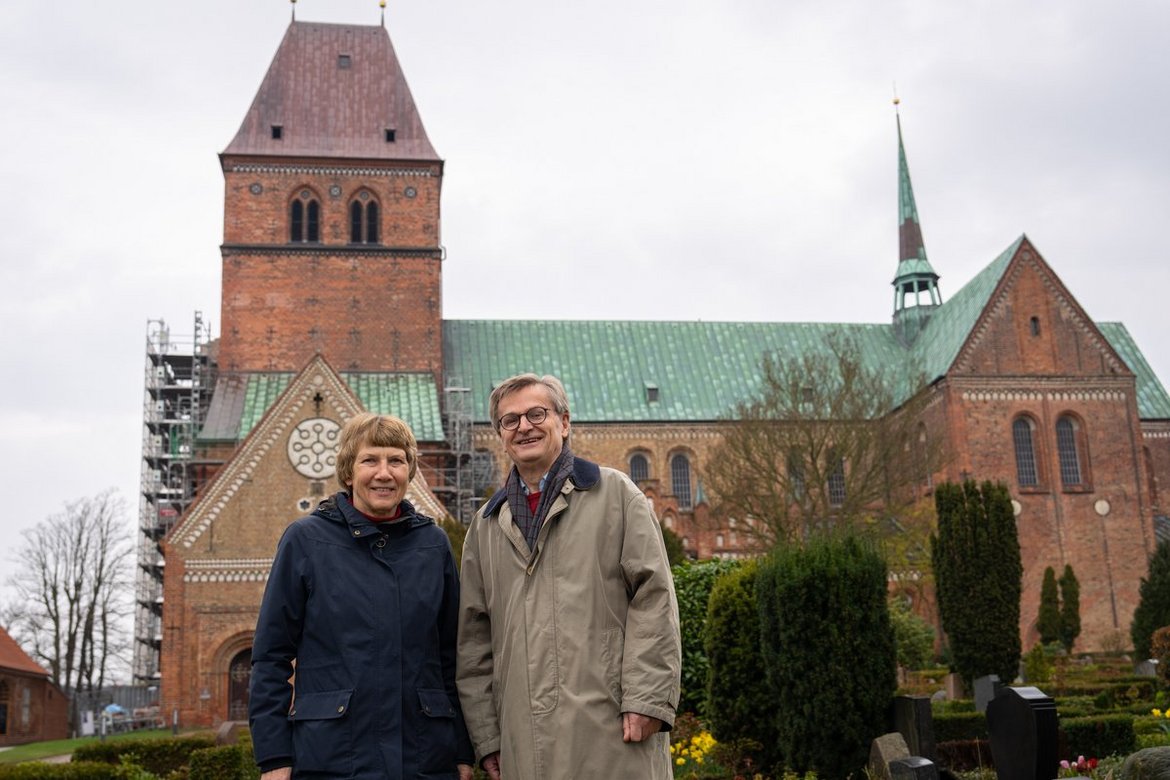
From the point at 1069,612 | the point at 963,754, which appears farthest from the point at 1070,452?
the point at 963,754

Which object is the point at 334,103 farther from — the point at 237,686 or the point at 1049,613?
the point at 1049,613

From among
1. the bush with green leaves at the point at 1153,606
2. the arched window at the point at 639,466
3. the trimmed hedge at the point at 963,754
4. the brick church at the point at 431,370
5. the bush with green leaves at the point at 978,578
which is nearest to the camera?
the trimmed hedge at the point at 963,754

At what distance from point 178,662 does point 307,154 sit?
17229 mm

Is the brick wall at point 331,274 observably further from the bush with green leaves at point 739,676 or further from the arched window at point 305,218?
the bush with green leaves at point 739,676

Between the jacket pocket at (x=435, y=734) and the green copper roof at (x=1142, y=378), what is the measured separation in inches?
1579

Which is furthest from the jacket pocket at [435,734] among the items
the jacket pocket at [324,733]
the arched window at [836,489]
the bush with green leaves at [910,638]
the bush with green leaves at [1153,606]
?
the arched window at [836,489]

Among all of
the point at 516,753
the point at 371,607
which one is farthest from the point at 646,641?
the point at 371,607

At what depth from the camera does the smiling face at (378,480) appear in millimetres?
4695

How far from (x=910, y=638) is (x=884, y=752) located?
19.1 meters

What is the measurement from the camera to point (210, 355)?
37.5 metres

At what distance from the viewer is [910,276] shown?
44531 millimetres

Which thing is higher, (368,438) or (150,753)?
(368,438)

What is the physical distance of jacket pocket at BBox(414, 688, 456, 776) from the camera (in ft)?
14.7

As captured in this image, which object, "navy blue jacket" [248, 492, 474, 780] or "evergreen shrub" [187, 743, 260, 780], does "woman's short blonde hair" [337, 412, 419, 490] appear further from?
"evergreen shrub" [187, 743, 260, 780]
